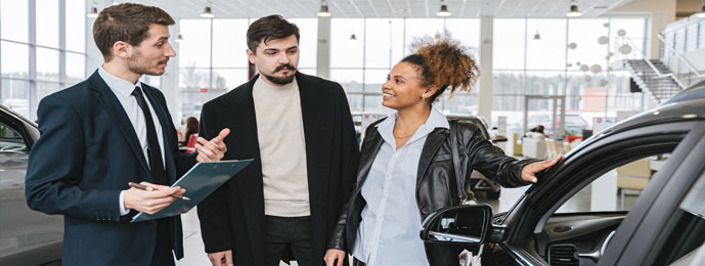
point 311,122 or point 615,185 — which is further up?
point 311,122

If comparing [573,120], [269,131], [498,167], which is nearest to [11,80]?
[269,131]

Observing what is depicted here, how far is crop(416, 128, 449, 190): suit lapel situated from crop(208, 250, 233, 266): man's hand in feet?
2.48

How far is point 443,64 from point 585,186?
2.17ft

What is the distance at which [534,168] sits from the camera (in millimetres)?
1418

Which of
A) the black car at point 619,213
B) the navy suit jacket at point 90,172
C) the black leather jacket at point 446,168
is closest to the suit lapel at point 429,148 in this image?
the black leather jacket at point 446,168

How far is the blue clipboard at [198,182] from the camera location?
136cm

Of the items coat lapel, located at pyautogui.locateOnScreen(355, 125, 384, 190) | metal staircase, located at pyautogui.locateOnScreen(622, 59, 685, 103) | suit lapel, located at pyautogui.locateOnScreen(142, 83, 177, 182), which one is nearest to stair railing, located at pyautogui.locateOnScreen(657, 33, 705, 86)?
metal staircase, located at pyautogui.locateOnScreen(622, 59, 685, 103)

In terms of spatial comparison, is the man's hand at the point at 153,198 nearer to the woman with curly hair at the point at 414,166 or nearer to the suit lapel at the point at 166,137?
the suit lapel at the point at 166,137

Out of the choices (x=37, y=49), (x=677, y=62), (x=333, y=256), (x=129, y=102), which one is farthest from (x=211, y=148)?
(x=677, y=62)

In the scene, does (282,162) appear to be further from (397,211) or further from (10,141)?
(10,141)

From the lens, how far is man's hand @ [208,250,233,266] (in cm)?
199

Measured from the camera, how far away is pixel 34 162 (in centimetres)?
142

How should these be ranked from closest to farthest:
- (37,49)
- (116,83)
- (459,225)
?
(459,225)
(116,83)
(37,49)

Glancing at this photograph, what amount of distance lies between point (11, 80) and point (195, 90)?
7.75 m
